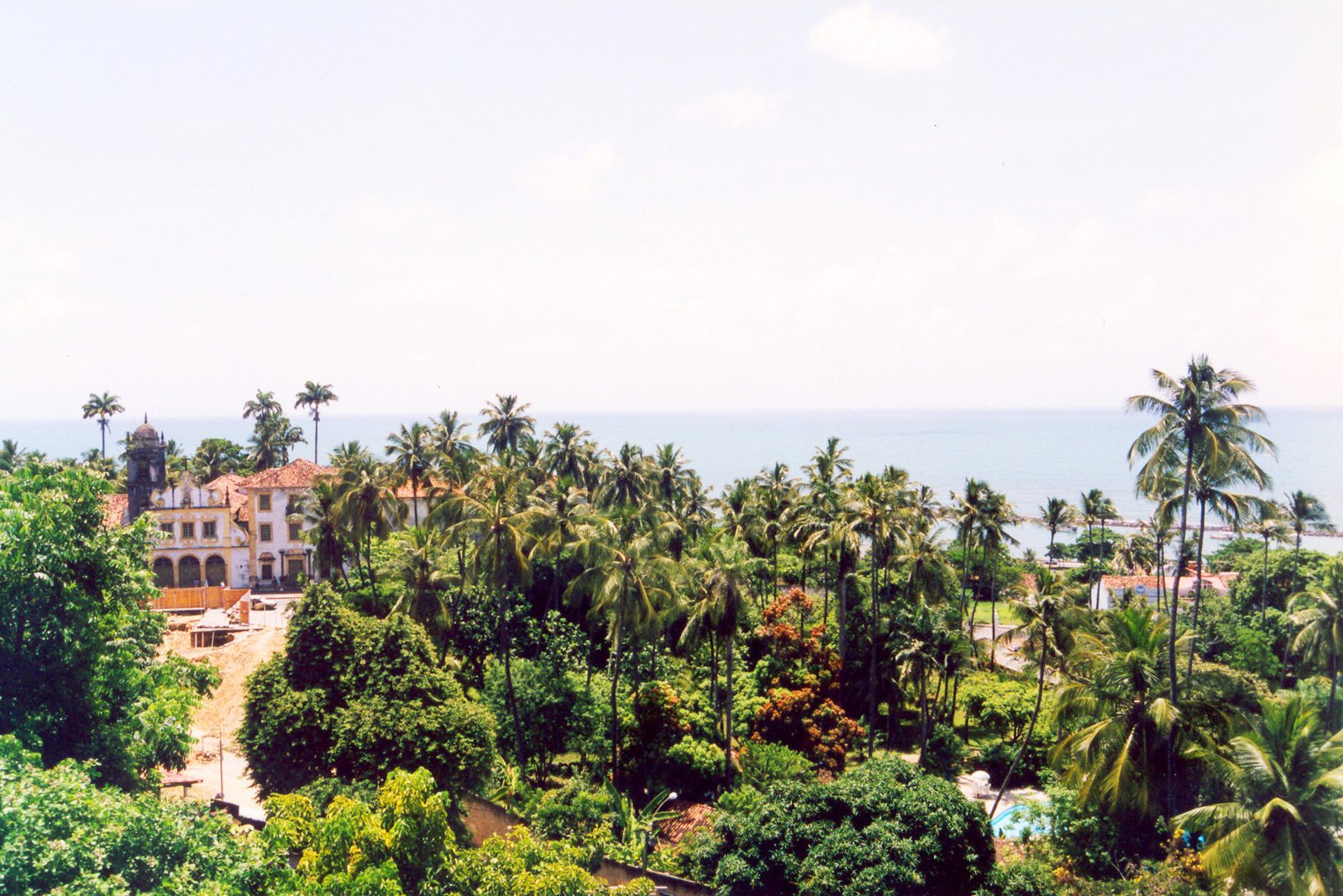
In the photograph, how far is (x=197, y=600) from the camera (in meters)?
58.6

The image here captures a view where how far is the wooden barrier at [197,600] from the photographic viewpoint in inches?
2290

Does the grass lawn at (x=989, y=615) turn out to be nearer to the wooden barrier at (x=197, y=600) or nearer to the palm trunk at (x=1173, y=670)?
the palm trunk at (x=1173, y=670)

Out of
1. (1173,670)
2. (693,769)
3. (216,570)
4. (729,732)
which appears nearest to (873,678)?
Result: (729,732)

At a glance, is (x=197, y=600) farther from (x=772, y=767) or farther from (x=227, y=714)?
(x=772, y=767)

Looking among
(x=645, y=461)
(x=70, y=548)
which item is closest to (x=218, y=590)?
(x=645, y=461)

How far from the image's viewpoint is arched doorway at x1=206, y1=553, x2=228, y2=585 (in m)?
63.7

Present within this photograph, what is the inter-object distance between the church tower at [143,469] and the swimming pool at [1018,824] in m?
55.8

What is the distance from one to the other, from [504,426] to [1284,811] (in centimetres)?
4763

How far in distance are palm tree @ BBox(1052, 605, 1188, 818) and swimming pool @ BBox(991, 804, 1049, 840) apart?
85.8 inches

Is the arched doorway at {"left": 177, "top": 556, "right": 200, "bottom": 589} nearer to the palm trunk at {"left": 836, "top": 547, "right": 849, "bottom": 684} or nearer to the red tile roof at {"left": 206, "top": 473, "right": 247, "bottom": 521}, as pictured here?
the red tile roof at {"left": 206, "top": 473, "right": 247, "bottom": 521}

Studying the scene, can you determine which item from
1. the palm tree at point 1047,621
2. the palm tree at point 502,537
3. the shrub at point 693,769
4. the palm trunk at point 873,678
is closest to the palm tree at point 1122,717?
the palm tree at point 1047,621

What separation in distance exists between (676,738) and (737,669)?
6.68 meters

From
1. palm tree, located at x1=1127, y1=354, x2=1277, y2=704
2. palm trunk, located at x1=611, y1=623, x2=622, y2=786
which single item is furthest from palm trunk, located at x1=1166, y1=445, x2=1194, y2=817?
palm trunk, located at x1=611, y1=623, x2=622, y2=786

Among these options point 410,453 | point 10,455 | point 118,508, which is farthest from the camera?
point 10,455
